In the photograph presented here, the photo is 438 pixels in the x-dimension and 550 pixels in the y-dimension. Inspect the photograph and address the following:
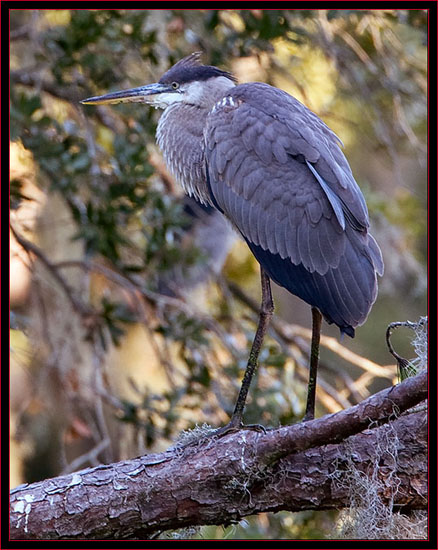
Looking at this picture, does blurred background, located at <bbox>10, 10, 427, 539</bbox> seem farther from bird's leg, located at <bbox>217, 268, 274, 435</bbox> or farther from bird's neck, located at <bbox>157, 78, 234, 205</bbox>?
bird's leg, located at <bbox>217, 268, 274, 435</bbox>

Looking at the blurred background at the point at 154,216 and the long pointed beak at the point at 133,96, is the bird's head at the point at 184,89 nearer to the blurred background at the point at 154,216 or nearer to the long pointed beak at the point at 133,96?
the long pointed beak at the point at 133,96

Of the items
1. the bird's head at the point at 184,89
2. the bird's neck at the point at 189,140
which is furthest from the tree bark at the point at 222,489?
the bird's head at the point at 184,89

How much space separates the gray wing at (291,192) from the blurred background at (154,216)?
795 mm

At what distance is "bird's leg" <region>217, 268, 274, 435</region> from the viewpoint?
3027 millimetres

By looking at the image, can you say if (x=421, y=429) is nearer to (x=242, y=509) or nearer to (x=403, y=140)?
(x=242, y=509)

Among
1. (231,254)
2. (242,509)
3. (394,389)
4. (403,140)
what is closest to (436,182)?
(394,389)

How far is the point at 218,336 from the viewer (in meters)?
4.42

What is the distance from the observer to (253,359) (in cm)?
317

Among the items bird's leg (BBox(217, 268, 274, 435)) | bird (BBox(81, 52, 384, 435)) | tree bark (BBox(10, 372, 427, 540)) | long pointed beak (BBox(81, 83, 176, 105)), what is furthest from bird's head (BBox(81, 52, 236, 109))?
tree bark (BBox(10, 372, 427, 540))

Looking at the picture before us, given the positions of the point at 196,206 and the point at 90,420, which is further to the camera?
the point at 196,206

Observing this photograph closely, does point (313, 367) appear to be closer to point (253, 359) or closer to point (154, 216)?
point (253, 359)

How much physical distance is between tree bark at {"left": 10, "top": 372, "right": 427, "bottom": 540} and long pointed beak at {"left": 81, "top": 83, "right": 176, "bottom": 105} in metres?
1.78

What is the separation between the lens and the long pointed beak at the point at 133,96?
3639mm

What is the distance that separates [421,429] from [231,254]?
13.2 feet
